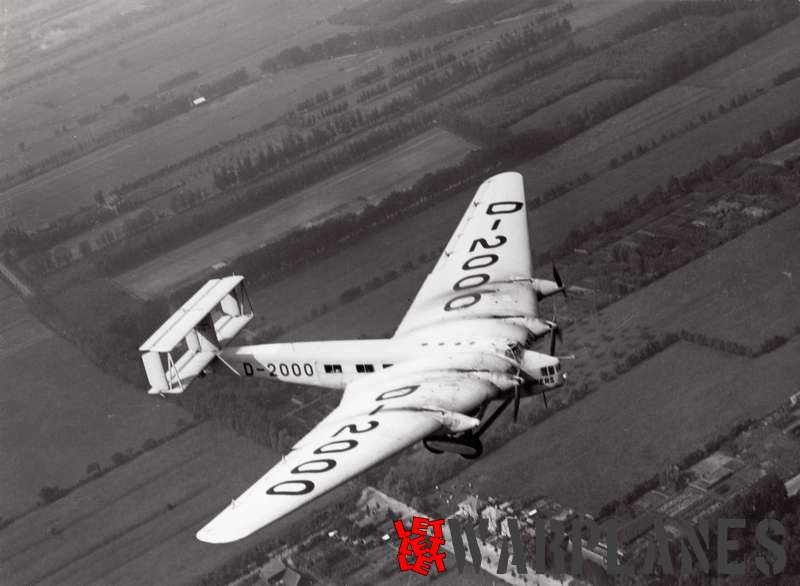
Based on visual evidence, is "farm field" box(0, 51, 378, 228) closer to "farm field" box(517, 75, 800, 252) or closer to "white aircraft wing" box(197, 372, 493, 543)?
"farm field" box(517, 75, 800, 252)

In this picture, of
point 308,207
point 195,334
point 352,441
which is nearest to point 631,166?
point 308,207

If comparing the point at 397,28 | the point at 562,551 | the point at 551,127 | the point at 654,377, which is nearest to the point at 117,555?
the point at 562,551

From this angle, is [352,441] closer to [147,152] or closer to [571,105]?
[571,105]

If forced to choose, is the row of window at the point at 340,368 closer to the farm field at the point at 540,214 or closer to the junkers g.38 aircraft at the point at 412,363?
the junkers g.38 aircraft at the point at 412,363

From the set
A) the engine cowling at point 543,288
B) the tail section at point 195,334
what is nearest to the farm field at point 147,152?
the tail section at point 195,334

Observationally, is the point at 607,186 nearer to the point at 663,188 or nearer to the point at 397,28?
the point at 663,188

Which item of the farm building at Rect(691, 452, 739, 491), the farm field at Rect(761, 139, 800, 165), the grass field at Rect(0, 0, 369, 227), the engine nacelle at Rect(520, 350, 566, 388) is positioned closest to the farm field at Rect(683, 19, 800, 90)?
the farm field at Rect(761, 139, 800, 165)
